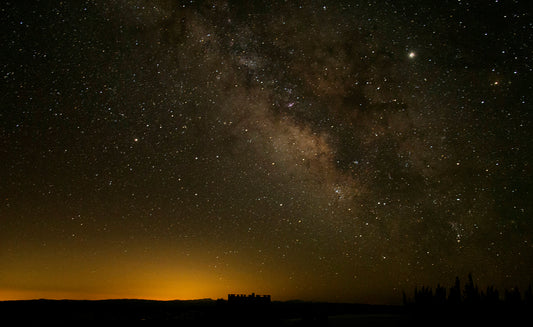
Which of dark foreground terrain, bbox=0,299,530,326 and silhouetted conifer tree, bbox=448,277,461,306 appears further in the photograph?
silhouetted conifer tree, bbox=448,277,461,306

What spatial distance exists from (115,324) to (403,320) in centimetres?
1107

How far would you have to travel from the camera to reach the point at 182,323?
448 inches

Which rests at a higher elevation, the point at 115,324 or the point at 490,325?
the point at 115,324

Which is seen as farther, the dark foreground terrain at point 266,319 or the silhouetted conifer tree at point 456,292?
the silhouetted conifer tree at point 456,292

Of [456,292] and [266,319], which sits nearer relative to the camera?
[266,319]

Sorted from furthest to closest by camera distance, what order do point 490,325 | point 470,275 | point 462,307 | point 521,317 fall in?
point 470,275 → point 462,307 → point 521,317 → point 490,325

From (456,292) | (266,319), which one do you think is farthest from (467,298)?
(266,319)

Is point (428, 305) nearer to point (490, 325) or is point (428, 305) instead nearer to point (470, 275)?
point (490, 325)

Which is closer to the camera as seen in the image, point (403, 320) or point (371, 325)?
point (371, 325)

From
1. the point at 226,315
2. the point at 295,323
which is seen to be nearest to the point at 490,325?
the point at 295,323

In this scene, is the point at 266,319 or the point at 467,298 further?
the point at 467,298

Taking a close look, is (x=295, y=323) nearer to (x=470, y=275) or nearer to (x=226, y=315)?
(x=226, y=315)

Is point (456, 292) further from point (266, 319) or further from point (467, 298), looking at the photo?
point (266, 319)

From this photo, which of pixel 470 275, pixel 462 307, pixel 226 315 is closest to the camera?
pixel 226 315
